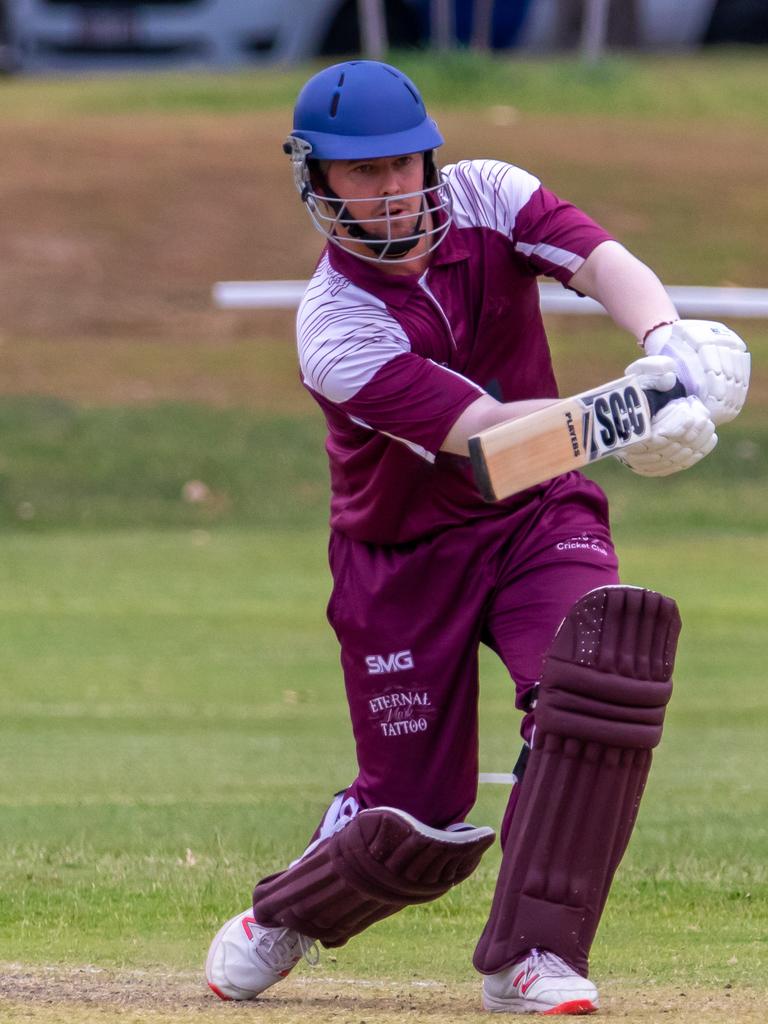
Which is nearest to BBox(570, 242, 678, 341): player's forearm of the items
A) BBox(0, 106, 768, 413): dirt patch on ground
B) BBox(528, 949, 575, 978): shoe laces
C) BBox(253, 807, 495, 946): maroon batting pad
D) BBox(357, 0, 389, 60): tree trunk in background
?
BBox(253, 807, 495, 946): maroon batting pad

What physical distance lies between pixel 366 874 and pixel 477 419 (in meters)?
1.03

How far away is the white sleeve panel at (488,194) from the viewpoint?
4492 mm

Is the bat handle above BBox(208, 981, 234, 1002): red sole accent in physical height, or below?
above

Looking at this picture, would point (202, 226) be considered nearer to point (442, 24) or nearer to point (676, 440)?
point (442, 24)

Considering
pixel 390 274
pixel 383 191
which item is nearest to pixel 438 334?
pixel 390 274

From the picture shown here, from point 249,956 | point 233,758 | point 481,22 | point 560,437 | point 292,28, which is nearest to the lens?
point 560,437

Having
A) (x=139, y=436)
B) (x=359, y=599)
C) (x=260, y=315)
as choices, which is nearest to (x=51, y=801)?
(x=359, y=599)

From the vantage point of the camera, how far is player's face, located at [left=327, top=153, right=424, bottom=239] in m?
4.33

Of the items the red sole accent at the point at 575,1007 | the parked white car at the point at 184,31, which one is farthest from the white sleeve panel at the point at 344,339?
the parked white car at the point at 184,31

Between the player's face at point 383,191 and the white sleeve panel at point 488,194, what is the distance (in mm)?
149

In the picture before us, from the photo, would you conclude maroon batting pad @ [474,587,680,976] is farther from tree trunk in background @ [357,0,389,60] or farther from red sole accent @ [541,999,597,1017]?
tree trunk in background @ [357,0,389,60]

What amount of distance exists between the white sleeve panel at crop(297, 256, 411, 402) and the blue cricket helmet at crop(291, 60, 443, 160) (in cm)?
28

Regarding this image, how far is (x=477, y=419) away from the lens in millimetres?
4121

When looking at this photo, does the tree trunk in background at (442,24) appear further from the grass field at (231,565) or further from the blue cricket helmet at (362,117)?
the blue cricket helmet at (362,117)
